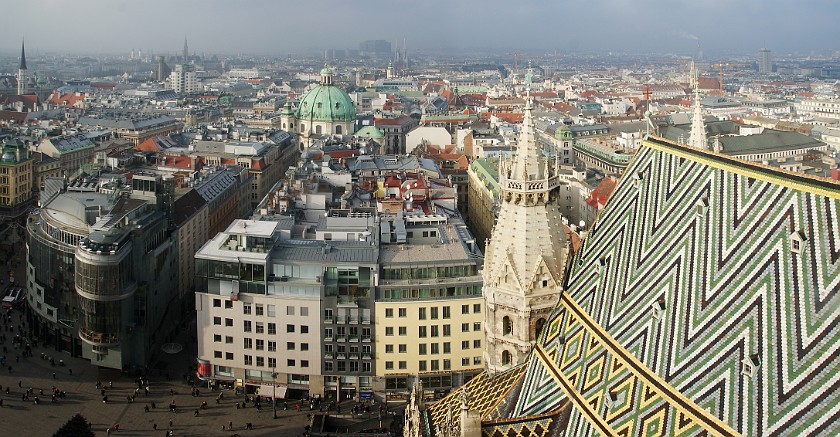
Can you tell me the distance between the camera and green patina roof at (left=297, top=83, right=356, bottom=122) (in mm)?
156375

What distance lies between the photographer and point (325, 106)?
156750mm

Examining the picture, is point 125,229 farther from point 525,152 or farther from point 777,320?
point 777,320

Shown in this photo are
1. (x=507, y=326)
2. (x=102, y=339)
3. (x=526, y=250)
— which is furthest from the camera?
(x=102, y=339)

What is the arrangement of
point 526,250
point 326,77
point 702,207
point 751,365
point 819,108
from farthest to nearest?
point 819,108 → point 326,77 → point 526,250 → point 702,207 → point 751,365

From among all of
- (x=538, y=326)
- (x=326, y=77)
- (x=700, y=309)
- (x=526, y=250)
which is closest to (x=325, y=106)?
(x=326, y=77)

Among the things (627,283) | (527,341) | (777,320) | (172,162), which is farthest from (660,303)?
(172,162)

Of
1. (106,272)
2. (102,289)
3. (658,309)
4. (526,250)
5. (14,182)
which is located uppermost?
(526,250)

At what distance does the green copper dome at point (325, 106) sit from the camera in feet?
513

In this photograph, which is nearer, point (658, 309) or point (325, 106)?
point (658, 309)

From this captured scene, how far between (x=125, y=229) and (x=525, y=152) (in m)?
35.5

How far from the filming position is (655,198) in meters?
31.2

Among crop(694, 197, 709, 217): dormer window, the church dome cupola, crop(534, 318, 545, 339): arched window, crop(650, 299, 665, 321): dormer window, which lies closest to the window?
crop(534, 318, 545, 339): arched window

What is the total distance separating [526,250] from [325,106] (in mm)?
126035

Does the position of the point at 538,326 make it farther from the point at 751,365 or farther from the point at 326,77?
the point at 326,77
